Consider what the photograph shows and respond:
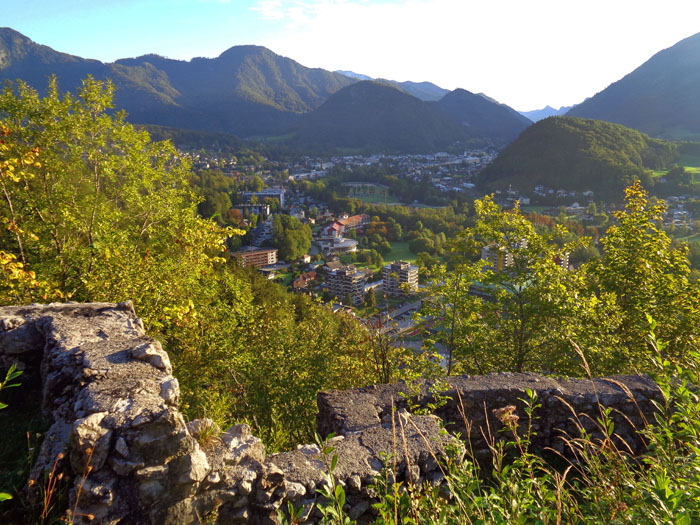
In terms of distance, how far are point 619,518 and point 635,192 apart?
7447 mm

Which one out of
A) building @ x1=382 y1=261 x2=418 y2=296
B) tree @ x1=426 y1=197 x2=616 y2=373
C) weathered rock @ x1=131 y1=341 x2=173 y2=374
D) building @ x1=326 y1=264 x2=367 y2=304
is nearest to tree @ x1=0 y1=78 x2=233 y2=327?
weathered rock @ x1=131 y1=341 x2=173 y2=374

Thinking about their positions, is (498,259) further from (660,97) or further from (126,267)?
(660,97)

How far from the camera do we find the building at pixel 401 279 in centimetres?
730

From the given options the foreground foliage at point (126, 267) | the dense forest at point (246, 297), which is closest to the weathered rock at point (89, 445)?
the foreground foliage at point (126, 267)

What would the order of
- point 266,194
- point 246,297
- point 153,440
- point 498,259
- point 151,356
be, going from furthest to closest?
point 266,194 → point 246,297 → point 498,259 → point 151,356 → point 153,440

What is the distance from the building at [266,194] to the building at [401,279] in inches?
2100

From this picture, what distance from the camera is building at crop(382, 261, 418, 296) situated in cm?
730

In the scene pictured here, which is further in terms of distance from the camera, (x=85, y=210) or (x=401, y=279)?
(x=401, y=279)

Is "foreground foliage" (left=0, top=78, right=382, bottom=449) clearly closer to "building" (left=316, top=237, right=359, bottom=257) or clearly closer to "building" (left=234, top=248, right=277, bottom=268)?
"building" (left=234, top=248, right=277, bottom=268)

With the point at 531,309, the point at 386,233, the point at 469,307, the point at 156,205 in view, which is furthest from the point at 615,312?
the point at 386,233

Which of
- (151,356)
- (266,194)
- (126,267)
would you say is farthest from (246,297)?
(266,194)

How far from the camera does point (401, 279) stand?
33.4 m

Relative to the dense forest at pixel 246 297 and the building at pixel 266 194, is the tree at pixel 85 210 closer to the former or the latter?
the dense forest at pixel 246 297

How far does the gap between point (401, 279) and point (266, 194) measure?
64011 mm
